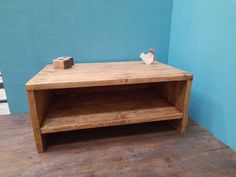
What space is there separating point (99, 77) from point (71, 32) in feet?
1.90

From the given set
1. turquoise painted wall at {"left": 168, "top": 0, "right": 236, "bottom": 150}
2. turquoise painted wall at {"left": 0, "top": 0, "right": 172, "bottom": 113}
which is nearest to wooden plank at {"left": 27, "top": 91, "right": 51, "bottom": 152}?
turquoise painted wall at {"left": 0, "top": 0, "right": 172, "bottom": 113}

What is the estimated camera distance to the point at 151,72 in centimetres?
111

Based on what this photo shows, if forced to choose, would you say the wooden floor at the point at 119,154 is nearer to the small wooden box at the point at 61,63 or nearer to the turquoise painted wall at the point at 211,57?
the turquoise painted wall at the point at 211,57

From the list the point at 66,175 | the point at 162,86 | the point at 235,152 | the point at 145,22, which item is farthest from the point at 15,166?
the point at 145,22

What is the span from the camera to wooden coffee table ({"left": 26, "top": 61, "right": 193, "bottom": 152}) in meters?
0.96

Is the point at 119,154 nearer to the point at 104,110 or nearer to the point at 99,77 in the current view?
the point at 104,110

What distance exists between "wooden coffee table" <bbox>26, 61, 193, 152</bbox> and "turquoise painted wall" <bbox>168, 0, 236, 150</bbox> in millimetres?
202

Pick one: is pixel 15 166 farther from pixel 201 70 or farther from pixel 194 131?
pixel 201 70

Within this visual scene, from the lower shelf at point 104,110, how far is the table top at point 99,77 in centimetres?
22

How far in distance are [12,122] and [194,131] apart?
1.30 metres

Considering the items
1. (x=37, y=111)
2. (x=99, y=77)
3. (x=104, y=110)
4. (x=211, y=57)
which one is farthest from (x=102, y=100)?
(x=211, y=57)

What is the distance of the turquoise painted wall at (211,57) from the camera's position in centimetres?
103

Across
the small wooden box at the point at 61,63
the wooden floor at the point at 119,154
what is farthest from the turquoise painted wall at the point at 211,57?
the small wooden box at the point at 61,63

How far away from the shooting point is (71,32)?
138cm
